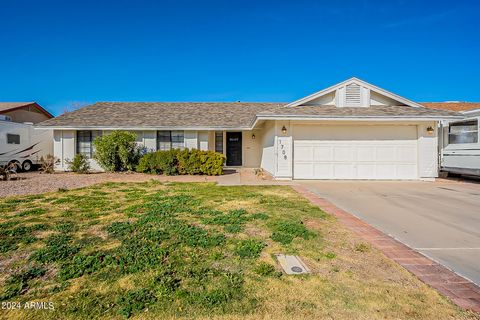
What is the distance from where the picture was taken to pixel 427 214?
5.61 meters

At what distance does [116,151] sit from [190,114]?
17.7 ft

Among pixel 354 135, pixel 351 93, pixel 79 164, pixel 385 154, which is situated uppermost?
pixel 351 93

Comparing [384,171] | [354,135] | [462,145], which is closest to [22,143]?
[354,135]

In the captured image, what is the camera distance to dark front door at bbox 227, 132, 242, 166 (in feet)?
54.4

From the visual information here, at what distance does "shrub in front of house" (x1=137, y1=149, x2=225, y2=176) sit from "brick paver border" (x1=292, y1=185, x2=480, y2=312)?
8.48m

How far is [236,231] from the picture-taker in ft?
14.1

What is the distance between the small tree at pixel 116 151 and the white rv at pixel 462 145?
1564cm

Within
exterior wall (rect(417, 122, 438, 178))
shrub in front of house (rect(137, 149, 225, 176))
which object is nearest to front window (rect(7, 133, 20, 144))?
shrub in front of house (rect(137, 149, 225, 176))

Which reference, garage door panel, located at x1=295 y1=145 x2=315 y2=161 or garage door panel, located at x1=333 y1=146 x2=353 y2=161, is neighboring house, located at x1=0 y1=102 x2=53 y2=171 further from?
garage door panel, located at x1=333 y1=146 x2=353 y2=161

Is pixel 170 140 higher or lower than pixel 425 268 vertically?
higher

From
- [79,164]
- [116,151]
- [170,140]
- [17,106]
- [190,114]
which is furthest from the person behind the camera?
[17,106]

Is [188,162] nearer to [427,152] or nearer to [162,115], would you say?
[162,115]

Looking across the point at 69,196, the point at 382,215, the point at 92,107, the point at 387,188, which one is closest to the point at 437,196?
the point at 387,188

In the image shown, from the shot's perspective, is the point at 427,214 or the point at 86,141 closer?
the point at 427,214
